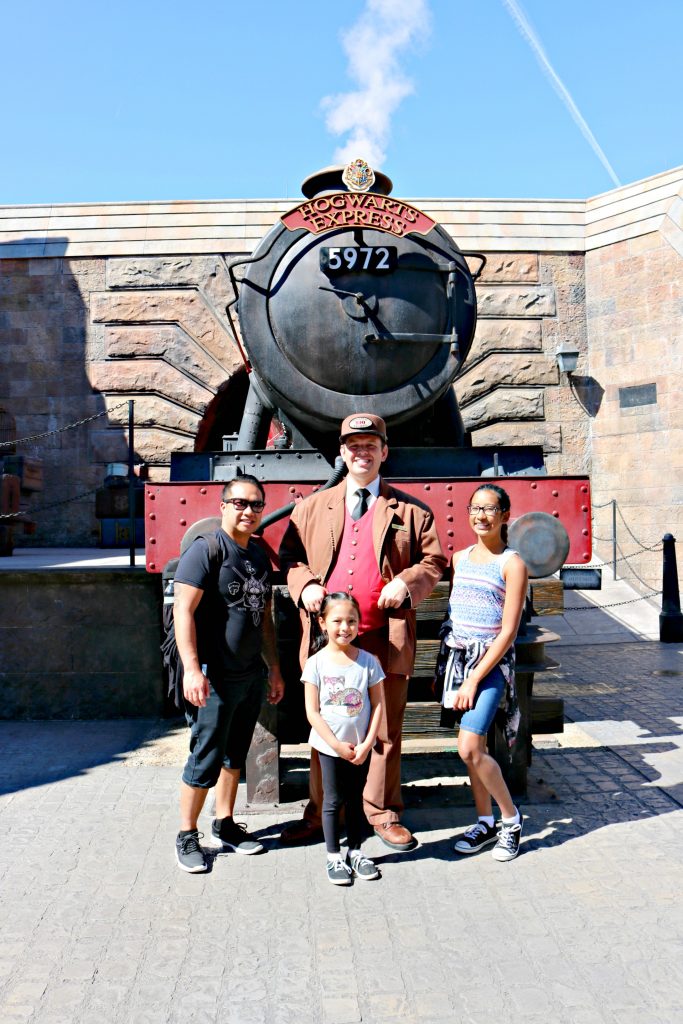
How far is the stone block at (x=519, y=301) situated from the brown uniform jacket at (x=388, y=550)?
8.76 metres

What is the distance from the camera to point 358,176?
417 cm

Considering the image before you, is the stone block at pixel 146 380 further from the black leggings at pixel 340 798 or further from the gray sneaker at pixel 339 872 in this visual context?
the gray sneaker at pixel 339 872

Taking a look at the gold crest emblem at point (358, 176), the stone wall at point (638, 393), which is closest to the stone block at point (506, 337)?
the stone wall at point (638, 393)

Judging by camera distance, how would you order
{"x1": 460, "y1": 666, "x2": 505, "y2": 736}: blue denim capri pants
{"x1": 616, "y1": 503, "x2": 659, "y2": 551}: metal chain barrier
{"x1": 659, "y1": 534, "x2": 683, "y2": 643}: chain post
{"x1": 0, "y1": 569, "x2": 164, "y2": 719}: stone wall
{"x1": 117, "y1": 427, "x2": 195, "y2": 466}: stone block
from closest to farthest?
1. {"x1": 460, "y1": 666, "x2": 505, "y2": 736}: blue denim capri pants
2. {"x1": 0, "y1": 569, "x2": 164, "y2": 719}: stone wall
3. {"x1": 659, "y1": 534, "x2": 683, "y2": 643}: chain post
4. {"x1": 616, "y1": 503, "x2": 659, "y2": 551}: metal chain barrier
5. {"x1": 117, "y1": 427, "x2": 195, "y2": 466}: stone block

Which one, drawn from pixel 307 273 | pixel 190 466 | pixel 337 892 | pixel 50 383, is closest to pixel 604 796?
pixel 337 892

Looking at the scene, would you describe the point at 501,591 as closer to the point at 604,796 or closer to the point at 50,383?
the point at 604,796

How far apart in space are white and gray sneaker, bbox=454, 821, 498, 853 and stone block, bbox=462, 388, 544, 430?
27.7ft

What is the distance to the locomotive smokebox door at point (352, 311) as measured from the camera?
3.92 meters

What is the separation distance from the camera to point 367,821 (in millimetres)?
3170

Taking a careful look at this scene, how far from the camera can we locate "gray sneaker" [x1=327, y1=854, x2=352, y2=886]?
2.62 m

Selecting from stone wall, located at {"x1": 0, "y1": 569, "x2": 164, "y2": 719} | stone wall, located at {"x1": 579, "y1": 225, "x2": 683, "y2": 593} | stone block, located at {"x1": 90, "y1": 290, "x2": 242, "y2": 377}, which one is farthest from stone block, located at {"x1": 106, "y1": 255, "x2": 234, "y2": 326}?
stone wall, located at {"x1": 0, "y1": 569, "x2": 164, "y2": 719}

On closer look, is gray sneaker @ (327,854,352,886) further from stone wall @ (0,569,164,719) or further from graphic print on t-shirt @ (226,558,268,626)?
stone wall @ (0,569,164,719)

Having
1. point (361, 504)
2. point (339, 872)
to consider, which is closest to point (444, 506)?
point (361, 504)

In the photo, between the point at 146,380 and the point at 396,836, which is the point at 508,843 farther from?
the point at 146,380
